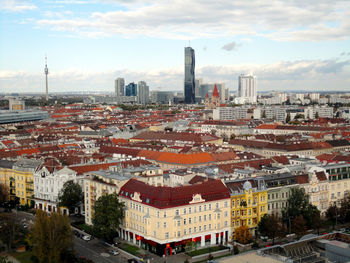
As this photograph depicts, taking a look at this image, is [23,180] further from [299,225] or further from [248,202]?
[299,225]

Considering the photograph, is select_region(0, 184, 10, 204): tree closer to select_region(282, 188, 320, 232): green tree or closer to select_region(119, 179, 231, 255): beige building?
select_region(119, 179, 231, 255): beige building

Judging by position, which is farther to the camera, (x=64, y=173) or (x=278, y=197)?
(x=64, y=173)

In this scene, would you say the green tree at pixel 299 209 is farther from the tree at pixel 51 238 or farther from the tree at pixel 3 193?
the tree at pixel 3 193

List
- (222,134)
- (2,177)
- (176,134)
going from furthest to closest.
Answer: (222,134)
(176,134)
(2,177)

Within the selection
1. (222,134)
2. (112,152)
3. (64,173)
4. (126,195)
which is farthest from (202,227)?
(222,134)

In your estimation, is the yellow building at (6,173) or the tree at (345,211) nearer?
the tree at (345,211)

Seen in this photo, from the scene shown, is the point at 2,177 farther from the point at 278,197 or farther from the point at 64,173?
the point at 278,197

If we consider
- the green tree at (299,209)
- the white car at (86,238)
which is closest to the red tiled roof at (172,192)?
the white car at (86,238)
